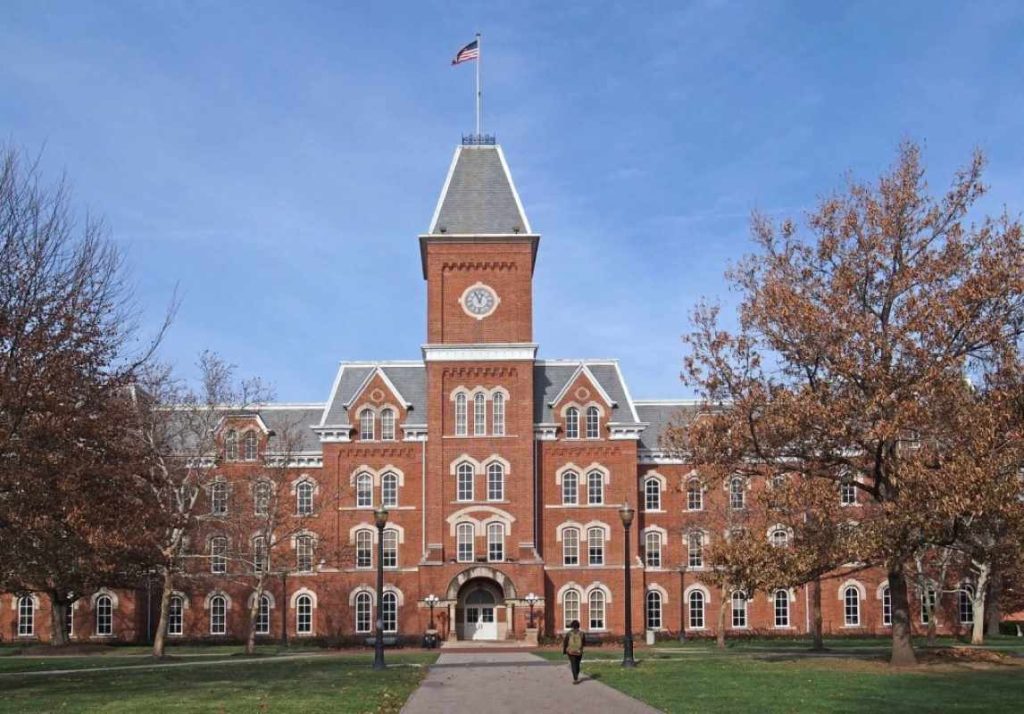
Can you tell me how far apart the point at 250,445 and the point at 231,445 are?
14.9ft

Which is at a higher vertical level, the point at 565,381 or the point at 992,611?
the point at 565,381

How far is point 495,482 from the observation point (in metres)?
57.6

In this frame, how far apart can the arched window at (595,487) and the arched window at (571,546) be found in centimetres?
177

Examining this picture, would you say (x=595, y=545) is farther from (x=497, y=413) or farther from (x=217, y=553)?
(x=217, y=553)

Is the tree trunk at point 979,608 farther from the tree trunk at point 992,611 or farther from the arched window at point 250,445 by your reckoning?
the arched window at point 250,445

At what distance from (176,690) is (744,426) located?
16.7m

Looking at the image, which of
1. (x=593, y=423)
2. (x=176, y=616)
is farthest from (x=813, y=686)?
(x=176, y=616)

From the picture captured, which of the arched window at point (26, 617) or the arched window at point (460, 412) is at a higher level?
the arched window at point (460, 412)

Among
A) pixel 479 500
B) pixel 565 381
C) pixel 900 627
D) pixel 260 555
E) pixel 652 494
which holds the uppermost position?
pixel 565 381

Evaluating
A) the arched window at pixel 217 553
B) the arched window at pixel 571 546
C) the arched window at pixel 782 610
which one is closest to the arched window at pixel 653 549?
the arched window at pixel 571 546

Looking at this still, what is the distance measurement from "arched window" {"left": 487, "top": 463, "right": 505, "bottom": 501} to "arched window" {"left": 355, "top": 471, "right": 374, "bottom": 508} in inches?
250

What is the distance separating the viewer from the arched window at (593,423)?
59938mm

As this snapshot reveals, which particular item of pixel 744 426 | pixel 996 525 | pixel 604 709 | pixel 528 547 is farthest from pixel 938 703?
pixel 528 547

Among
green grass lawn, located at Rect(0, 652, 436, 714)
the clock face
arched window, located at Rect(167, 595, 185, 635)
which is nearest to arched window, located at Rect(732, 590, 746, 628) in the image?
the clock face
